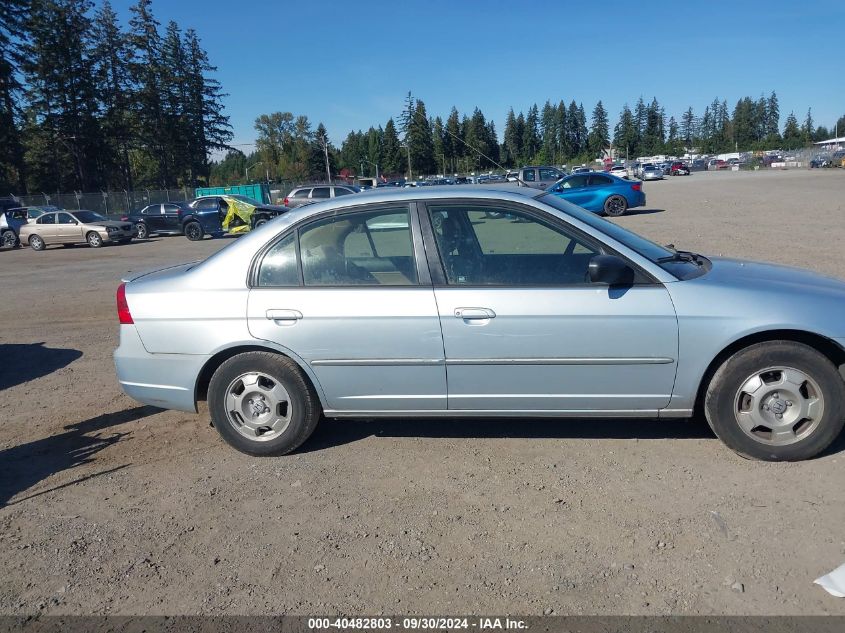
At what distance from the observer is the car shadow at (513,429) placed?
4418 mm

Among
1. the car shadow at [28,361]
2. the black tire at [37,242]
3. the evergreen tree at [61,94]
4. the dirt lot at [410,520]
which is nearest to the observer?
the dirt lot at [410,520]

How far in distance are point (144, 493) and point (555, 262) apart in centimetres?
292

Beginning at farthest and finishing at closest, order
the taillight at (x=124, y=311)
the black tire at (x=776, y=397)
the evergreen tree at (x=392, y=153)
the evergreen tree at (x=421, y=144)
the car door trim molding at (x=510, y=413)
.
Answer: the evergreen tree at (x=392, y=153) → the evergreen tree at (x=421, y=144) → the taillight at (x=124, y=311) → the car door trim molding at (x=510, y=413) → the black tire at (x=776, y=397)

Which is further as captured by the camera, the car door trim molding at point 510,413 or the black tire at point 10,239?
the black tire at point 10,239

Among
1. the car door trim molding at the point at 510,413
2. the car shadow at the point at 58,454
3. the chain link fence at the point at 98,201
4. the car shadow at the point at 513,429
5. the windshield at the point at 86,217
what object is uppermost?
the chain link fence at the point at 98,201

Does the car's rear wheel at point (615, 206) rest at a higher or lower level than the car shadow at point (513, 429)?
higher

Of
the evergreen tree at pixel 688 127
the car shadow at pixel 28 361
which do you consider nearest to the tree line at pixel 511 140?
the evergreen tree at pixel 688 127

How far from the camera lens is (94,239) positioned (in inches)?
983

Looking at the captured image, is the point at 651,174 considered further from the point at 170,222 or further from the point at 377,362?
the point at 377,362

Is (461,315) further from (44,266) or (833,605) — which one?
(44,266)

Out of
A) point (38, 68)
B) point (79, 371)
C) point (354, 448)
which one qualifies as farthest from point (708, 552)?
point (38, 68)

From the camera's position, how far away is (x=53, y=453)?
4.60 metres

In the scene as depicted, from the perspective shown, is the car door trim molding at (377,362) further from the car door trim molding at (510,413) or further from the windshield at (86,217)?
the windshield at (86,217)

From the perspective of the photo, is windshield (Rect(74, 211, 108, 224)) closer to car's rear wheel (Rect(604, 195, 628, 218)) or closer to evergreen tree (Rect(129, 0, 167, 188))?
car's rear wheel (Rect(604, 195, 628, 218))
